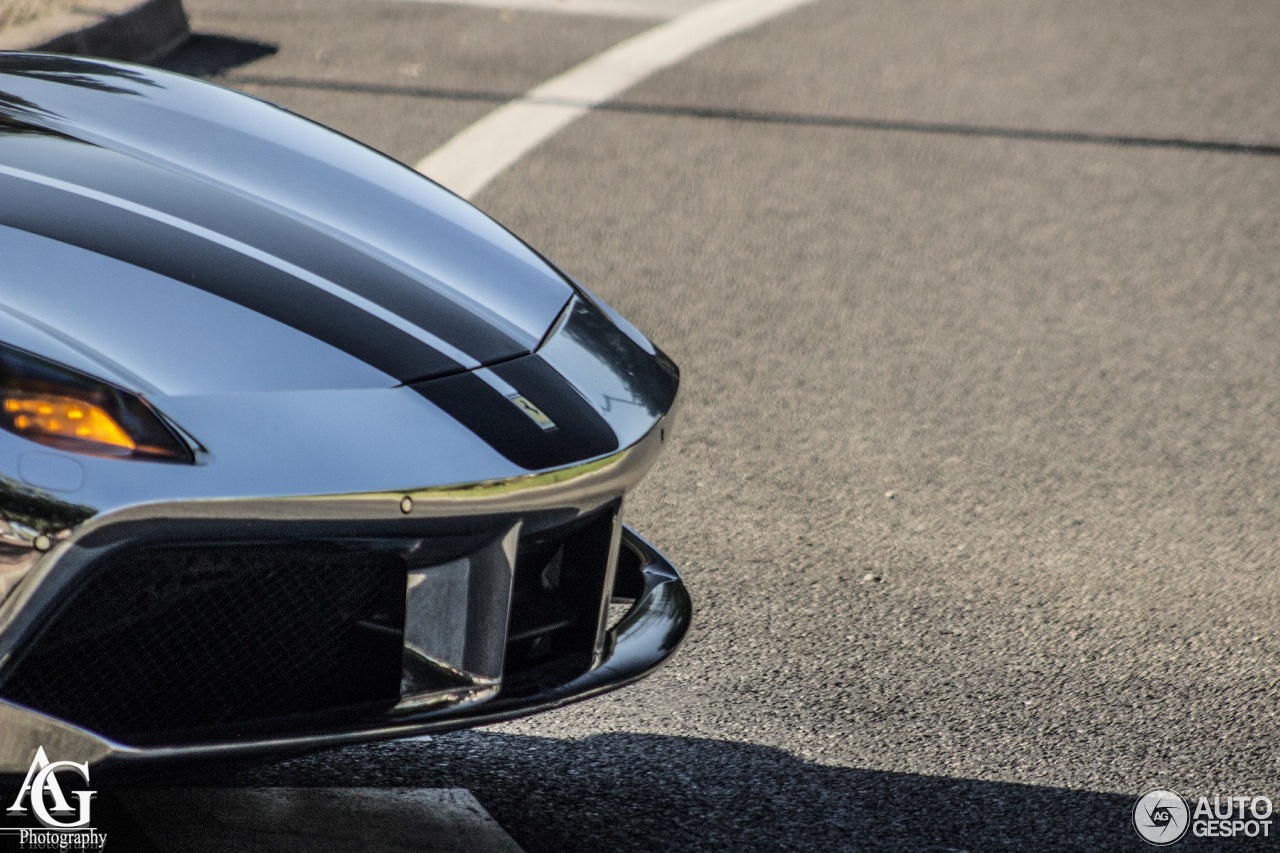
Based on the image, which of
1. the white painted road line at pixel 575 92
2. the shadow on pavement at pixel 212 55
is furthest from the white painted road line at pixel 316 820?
the shadow on pavement at pixel 212 55

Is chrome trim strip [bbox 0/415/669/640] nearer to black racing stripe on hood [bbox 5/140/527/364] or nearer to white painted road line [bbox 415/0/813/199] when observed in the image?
black racing stripe on hood [bbox 5/140/527/364]

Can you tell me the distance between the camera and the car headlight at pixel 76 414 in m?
1.82

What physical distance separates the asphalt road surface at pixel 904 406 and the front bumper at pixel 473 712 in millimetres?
349

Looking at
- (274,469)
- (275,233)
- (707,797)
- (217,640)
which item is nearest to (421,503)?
(274,469)

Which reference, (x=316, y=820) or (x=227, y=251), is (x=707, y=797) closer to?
(x=316, y=820)

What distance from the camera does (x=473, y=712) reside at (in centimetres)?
207

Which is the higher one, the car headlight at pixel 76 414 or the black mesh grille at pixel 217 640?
the car headlight at pixel 76 414

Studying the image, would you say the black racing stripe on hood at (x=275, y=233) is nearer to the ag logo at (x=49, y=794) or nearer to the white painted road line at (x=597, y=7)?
the ag logo at (x=49, y=794)

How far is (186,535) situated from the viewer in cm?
182

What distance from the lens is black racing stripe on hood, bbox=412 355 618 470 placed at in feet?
6.73

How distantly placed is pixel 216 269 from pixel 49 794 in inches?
30.2

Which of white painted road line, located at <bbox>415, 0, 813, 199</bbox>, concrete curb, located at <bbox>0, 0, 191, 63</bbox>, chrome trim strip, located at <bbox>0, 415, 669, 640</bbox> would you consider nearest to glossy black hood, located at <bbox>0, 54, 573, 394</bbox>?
chrome trim strip, located at <bbox>0, 415, 669, 640</bbox>
